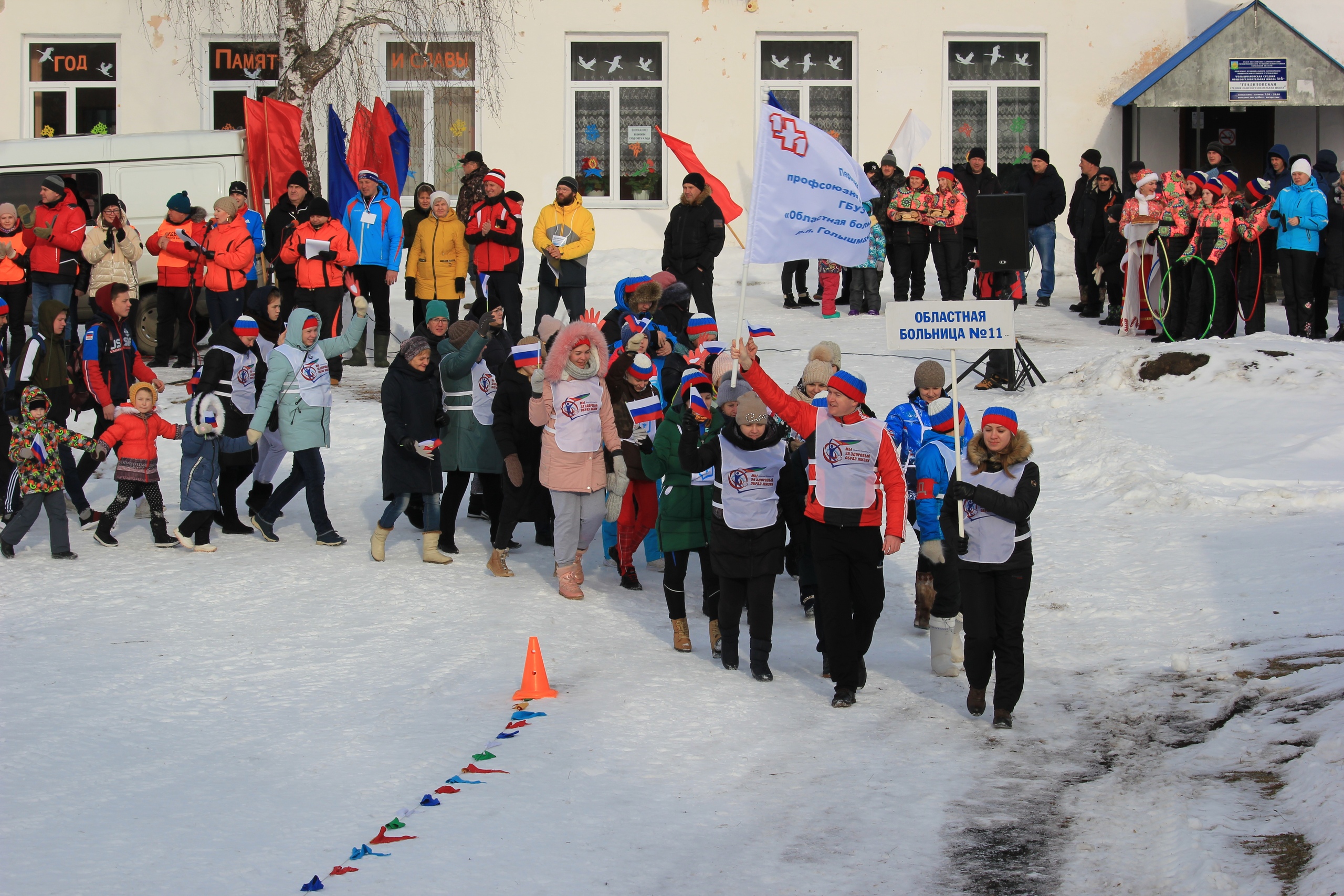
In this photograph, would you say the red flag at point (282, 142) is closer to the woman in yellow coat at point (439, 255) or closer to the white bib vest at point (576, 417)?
the woman in yellow coat at point (439, 255)

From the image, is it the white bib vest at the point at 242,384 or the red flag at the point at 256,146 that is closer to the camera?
the white bib vest at the point at 242,384

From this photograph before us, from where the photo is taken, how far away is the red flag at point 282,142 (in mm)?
16750

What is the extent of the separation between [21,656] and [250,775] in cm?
242

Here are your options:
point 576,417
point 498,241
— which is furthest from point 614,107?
point 576,417

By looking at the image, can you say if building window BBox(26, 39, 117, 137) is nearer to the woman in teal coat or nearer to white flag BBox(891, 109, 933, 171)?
white flag BBox(891, 109, 933, 171)

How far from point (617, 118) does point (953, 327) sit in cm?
1584

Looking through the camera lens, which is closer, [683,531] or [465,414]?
[683,531]

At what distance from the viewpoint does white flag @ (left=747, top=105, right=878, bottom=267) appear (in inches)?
323

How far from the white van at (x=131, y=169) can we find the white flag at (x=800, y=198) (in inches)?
409

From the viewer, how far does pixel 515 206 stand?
567 inches

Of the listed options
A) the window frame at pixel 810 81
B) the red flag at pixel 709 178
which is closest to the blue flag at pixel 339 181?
the red flag at pixel 709 178

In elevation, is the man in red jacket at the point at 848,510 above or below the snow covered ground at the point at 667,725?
above

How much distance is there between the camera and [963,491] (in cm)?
653

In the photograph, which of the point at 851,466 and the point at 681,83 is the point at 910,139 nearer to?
the point at 681,83
